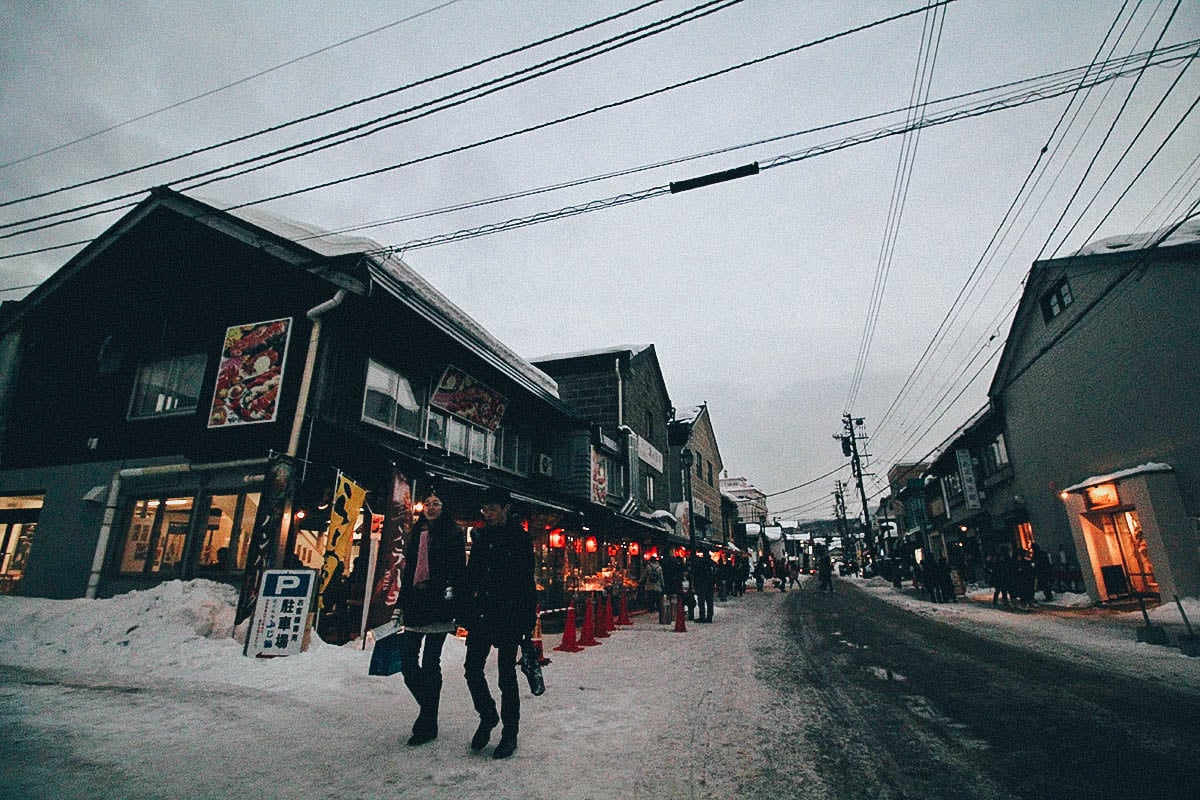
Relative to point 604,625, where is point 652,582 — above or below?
above

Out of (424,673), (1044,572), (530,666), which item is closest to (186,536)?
(424,673)

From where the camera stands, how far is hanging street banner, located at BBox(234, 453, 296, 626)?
7965mm

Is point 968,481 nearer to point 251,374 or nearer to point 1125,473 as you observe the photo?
point 1125,473

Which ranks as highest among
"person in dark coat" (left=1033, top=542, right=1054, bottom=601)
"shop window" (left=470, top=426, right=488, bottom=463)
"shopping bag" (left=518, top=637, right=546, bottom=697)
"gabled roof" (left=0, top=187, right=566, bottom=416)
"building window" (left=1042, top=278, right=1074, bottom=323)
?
"building window" (left=1042, top=278, right=1074, bottom=323)

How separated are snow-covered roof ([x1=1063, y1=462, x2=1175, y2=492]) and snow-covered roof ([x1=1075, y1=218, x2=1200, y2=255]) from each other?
570cm

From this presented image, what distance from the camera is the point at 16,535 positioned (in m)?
11.8

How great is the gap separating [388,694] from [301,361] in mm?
6536

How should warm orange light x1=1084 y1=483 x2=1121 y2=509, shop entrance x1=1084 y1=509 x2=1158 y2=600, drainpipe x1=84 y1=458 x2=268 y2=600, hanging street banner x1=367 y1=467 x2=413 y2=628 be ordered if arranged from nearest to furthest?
1. hanging street banner x1=367 y1=467 x2=413 y2=628
2. drainpipe x1=84 y1=458 x2=268 y2=600
3. shop entrance x1=1084 y1=509 x2=1158 y2=600
4. warm orange light x1=1084 y1=483 x2=1121 y2=509

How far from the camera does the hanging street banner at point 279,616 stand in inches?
281

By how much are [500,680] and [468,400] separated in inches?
407

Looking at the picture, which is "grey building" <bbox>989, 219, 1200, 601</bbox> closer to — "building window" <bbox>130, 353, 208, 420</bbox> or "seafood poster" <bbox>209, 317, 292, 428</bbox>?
"seafood poster" <bbox>209, 317, 292, 428</bbox>

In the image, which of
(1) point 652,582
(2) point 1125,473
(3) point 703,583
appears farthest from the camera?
(1) point 652,582

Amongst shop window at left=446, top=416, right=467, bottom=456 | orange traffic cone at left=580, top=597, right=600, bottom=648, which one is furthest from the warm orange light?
shop window at left=446, top=416, right=467, bottom=456

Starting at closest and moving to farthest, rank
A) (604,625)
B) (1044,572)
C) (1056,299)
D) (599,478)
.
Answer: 1. (604,625)
2. (1044,572)
3. (1056,299)
4. (599,478)
